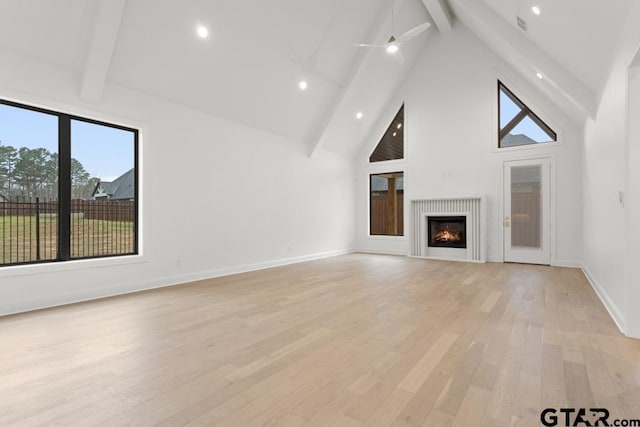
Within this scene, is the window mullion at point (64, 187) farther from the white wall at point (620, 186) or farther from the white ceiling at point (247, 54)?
the white wall at point (620, 186)

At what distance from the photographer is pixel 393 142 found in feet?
29.1

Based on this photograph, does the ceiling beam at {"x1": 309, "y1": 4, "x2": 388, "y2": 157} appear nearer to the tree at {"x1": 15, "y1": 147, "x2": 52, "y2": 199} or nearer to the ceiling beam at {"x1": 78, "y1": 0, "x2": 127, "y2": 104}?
the ceiling beam at {"x1": 78, "y1": 0, "x2": 127, "y2": 104}

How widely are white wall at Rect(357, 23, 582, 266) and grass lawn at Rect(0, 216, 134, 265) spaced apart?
20.5 feet

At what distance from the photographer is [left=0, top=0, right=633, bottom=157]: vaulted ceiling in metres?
3.60

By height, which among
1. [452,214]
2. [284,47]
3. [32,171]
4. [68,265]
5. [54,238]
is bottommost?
[68,265]

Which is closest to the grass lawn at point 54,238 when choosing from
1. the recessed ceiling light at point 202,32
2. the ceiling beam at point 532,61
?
the recessed ceiling light at point 202,32

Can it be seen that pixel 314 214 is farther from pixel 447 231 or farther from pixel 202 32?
pixel 202 32

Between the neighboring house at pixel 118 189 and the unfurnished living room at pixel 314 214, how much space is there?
3cm

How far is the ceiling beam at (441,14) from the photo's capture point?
6848 millimetres

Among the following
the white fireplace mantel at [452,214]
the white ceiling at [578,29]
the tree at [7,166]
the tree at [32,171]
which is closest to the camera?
the white ceiling at [578,29]

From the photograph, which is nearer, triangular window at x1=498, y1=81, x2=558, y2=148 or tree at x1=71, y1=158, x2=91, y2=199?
tree at x1=71, y1=158, x2=91, y2=199

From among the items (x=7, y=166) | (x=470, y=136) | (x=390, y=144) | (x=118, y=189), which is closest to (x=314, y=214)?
(x=390, y=144)

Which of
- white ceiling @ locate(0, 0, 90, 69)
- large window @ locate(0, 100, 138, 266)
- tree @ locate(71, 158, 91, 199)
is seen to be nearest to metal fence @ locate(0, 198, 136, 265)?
large window @ locate(0, 100, 138, 266)

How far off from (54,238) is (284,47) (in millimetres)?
4307
